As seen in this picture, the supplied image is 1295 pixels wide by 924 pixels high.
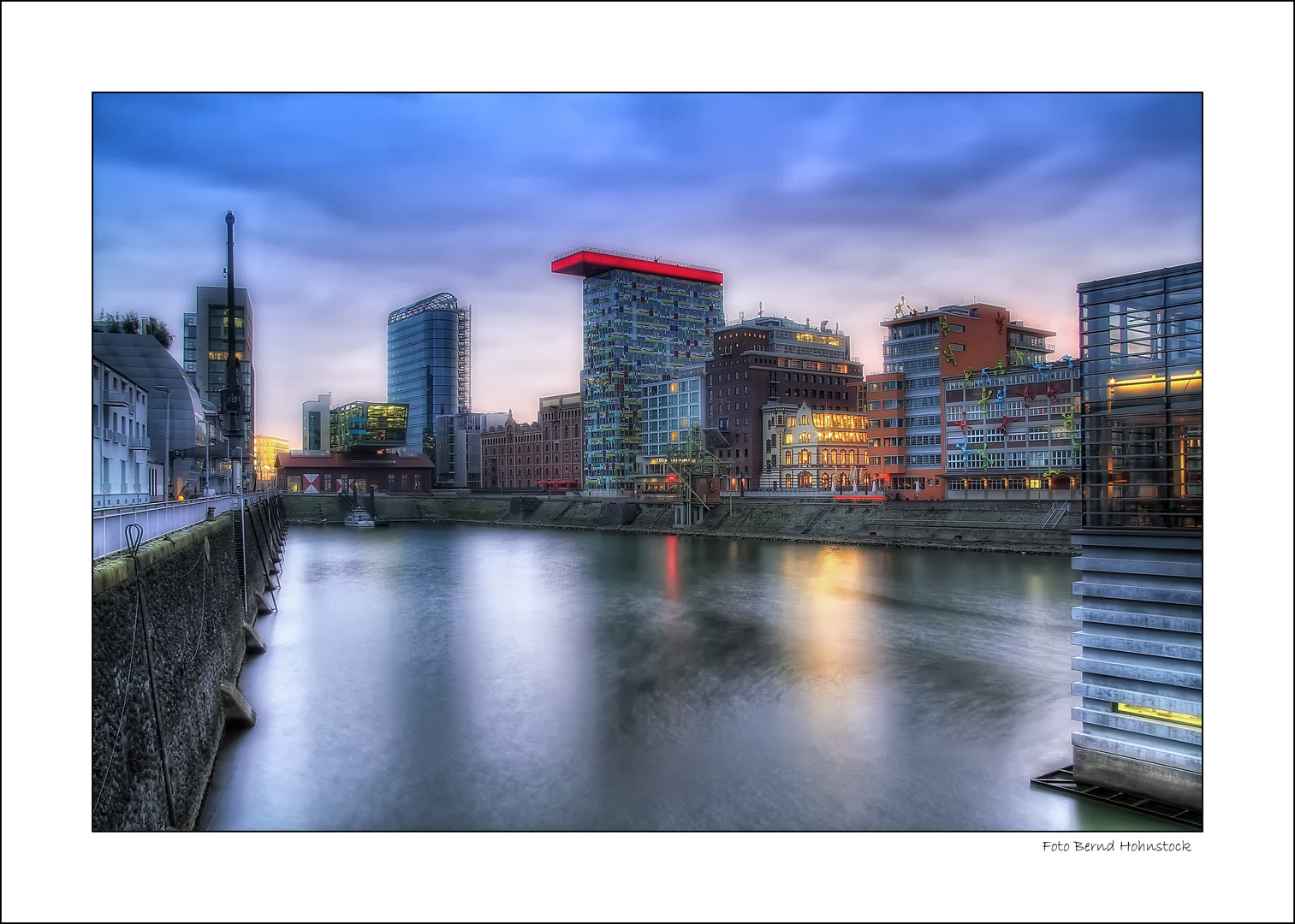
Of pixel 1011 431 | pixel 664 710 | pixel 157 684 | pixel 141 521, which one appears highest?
pixel 1011 431

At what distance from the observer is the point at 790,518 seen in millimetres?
74000

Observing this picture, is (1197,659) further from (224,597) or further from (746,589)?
(746,589)

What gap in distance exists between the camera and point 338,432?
192 m

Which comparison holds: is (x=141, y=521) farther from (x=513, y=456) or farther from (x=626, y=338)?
(x=513, y=456)

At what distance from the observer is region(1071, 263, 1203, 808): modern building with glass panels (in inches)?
408

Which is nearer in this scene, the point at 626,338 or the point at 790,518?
the point at 790,518

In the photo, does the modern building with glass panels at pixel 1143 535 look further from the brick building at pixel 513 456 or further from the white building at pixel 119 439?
the brick building at pixel 513 456

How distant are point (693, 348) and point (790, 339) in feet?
131

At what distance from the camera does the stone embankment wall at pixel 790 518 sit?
184 feet

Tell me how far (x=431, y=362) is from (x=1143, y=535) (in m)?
179

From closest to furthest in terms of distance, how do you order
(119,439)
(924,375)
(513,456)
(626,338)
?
(119,439), (924,375), (626,338), (513,456)

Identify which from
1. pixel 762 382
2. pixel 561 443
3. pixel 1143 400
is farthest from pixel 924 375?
pixel 561 443

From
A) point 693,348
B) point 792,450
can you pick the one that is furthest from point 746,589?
point 693,348
